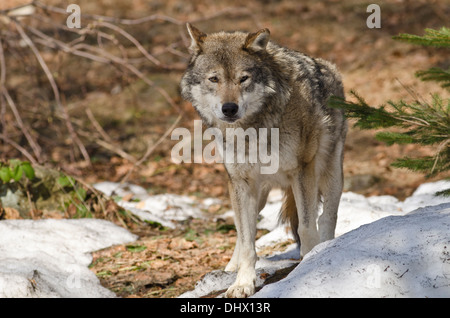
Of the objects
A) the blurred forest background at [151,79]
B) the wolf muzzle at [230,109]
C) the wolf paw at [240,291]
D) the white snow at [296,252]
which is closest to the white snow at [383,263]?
the white snow at [296,252]

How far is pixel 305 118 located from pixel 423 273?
202 centimetres

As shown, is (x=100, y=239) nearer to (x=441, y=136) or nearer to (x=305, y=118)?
(x=305, y=118)

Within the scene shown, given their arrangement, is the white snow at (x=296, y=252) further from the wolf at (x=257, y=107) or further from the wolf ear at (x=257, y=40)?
the wolf ear at (x=257, y=40)

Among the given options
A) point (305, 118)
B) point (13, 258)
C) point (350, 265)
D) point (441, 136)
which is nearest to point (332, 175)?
point (305, 118)

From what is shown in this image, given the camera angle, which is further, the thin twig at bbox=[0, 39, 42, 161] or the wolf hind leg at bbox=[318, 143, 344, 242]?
the thin twig at bbox=[0, 39, 42, 161]

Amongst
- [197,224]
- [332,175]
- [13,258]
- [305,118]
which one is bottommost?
[197,224]

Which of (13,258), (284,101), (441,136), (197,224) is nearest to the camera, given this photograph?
(441,136)

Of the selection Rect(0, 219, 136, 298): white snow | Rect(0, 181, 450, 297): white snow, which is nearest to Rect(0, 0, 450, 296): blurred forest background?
Rect(0, 181, 450, 297): white snow

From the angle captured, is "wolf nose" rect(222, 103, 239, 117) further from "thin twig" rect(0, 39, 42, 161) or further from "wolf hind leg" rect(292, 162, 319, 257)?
"thin twig" rect(0, 39, 42, 161)

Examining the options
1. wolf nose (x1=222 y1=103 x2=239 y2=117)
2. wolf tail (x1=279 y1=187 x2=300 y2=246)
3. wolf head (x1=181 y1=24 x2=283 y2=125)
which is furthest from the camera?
wolf tail (x1=279 y1=187 x2=300 y2=246)

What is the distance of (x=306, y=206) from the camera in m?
4.60

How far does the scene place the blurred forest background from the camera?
7.13m

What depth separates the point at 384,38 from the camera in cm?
A: 1304

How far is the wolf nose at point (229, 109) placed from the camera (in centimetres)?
406
